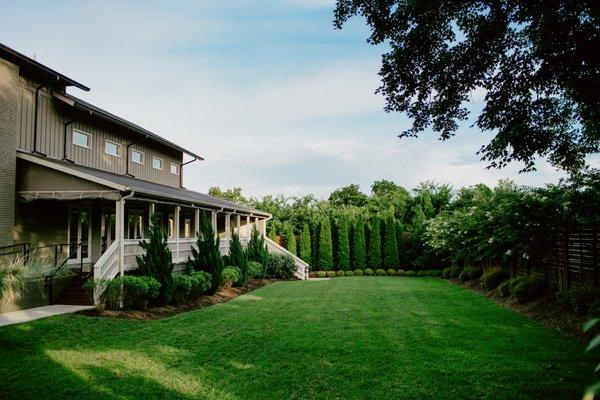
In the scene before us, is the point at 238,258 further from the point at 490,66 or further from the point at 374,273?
the point at 490,66

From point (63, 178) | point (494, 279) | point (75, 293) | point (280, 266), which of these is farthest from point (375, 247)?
point (63, 178)

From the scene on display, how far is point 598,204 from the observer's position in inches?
400

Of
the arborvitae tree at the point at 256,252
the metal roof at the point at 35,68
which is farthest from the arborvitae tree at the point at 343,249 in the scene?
the metal roof at the point at 35,68

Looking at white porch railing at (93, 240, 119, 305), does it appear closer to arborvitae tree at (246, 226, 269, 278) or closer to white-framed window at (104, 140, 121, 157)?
white-framed window at (104, 140, 121, 157)

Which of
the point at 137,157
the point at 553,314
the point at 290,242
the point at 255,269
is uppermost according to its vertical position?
the point at 137,157

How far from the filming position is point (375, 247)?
2817cm

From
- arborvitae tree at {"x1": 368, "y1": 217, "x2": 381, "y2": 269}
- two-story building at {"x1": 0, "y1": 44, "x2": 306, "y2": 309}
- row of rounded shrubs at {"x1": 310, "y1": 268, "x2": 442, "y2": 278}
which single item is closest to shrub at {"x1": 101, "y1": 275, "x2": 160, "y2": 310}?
two-story building at {"x1": 0, "y1": 44, "x2": 306, "y2": 309}

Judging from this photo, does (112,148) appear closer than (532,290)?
No

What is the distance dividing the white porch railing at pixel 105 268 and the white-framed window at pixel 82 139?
5.17m

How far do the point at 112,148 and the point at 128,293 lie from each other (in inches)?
333

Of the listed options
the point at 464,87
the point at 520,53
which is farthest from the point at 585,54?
the point at 464,87

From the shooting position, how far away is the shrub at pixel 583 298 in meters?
9.02

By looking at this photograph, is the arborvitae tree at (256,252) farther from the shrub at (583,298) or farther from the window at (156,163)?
the shrub at (583,298)

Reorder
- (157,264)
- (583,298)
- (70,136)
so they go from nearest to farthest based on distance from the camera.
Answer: (583,298), (157,264), (70,136)
